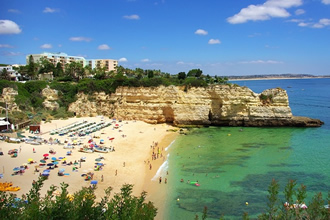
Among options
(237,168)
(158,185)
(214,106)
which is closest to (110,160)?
(158,185)

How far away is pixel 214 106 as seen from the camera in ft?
154

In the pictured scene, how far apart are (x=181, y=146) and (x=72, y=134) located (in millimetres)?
15423

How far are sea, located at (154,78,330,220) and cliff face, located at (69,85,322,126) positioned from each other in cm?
353

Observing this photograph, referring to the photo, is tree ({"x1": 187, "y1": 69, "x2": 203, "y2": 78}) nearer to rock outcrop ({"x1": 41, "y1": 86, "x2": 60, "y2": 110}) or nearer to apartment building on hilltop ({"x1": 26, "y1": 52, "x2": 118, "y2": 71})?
apartment building on hilltop ({"x1": 26, "y1": 52, "x2": 118, "y2": 71})

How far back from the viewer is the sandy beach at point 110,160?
71.7 feet

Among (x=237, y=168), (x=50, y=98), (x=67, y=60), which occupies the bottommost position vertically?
(x=237, y=168)

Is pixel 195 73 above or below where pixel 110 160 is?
above

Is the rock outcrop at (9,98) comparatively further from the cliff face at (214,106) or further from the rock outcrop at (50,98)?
the cliff face at (214,106)

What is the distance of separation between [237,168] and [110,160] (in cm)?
1331

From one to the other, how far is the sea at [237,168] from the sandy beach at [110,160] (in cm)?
134

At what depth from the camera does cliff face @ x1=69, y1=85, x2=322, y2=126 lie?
45.4m

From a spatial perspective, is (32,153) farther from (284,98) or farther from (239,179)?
(284,98)

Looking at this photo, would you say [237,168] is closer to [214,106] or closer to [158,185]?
[158,185]

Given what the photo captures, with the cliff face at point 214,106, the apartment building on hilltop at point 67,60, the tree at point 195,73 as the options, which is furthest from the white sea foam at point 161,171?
the apartment building on hilltop at point 67,60
